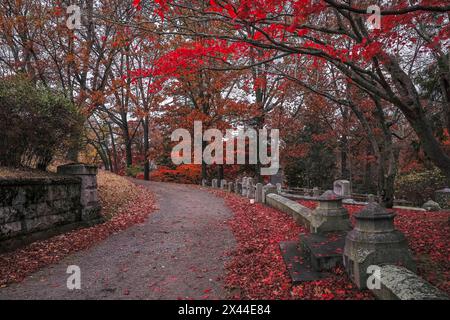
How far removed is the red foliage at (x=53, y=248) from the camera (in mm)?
5523

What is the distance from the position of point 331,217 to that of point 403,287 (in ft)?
10.5

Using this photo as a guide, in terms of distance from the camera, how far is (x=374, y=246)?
4098 mm

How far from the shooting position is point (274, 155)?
2314 centimetres

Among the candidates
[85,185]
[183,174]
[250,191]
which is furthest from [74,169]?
[183,174]

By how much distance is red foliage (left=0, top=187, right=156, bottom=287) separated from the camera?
217 inches

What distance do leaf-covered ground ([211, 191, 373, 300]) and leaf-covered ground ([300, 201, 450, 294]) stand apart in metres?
0.93

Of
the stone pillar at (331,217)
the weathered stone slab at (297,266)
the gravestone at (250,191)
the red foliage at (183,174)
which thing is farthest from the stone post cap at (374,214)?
the red foliage at (183,174)

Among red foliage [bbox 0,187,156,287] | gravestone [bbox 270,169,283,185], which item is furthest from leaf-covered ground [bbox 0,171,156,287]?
gravestone [bbox 270,169,283,185]

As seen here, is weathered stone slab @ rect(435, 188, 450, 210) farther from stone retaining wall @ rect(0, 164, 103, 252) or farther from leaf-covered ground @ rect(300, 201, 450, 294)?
stone retaining wall @ rect(0, 164, 103, 252)

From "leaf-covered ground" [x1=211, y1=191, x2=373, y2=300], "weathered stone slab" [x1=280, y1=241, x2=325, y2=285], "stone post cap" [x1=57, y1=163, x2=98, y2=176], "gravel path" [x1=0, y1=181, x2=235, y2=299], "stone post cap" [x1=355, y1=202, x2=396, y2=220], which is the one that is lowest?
"gravel path" [x1=0, y1=181, x2=235, y2=299]

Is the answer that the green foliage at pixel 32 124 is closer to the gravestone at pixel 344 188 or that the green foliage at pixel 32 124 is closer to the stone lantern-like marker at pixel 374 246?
the stone lantern-like marker at pixel 374 246

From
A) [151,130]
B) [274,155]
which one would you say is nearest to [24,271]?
[274,155]
